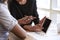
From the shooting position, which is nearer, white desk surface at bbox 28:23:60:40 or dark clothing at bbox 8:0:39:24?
white desk surface at bbox 28:23:60:40

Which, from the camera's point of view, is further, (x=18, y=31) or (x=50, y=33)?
(x=50, y=33)

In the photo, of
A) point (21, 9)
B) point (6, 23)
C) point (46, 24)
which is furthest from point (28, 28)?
point (6, 23)

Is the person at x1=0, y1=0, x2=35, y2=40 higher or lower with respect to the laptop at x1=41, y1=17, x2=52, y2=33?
higher

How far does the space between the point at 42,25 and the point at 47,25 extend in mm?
54

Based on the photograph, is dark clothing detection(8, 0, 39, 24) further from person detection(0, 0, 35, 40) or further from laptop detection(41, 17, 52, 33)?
person detection(0, 0, 35, 40)

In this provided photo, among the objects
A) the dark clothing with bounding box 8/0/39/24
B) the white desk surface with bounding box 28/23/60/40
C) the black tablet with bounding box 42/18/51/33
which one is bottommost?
the white desk surface with bounding box 28/23/60/40

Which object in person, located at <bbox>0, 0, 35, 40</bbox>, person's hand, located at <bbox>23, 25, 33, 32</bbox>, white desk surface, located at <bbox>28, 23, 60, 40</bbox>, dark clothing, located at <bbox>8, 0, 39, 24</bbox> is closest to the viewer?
person, located at <bbox>0, 0, 35, 40</bbox>

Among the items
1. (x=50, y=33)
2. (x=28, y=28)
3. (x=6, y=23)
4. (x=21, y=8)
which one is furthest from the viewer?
(x=21, y=8)

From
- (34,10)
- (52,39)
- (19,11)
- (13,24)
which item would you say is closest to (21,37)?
(13,24)

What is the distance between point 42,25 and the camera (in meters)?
1.27

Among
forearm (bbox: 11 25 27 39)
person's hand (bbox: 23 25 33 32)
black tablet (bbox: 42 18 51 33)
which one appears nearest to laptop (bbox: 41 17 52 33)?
black tablet (bbox: 42 18 51 33)

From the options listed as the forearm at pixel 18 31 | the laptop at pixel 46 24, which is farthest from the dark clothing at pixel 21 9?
the forearm at pixel 18 31

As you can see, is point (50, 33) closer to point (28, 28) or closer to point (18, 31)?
point (28, 28)

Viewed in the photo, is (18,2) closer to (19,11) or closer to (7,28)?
(19,11)
